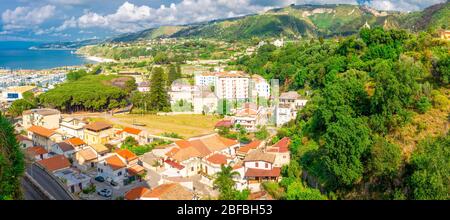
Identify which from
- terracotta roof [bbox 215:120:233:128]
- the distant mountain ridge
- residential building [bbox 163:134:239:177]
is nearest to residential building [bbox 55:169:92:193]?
residential building [bbox 163:134:239:177]

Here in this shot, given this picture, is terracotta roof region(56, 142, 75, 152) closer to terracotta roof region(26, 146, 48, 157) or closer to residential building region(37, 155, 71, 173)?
terracotta roof region(26, 146, 48, 157)

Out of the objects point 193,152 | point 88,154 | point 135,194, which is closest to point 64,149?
point 88,154

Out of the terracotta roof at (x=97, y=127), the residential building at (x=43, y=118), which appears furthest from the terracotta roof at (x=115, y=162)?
the residential building at (x=43, y=118)

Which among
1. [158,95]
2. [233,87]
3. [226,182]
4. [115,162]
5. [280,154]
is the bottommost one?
[226,182]

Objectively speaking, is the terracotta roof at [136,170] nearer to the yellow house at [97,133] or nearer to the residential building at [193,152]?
the residential building at [193,152]

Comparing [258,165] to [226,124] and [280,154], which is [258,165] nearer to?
[280,154]
